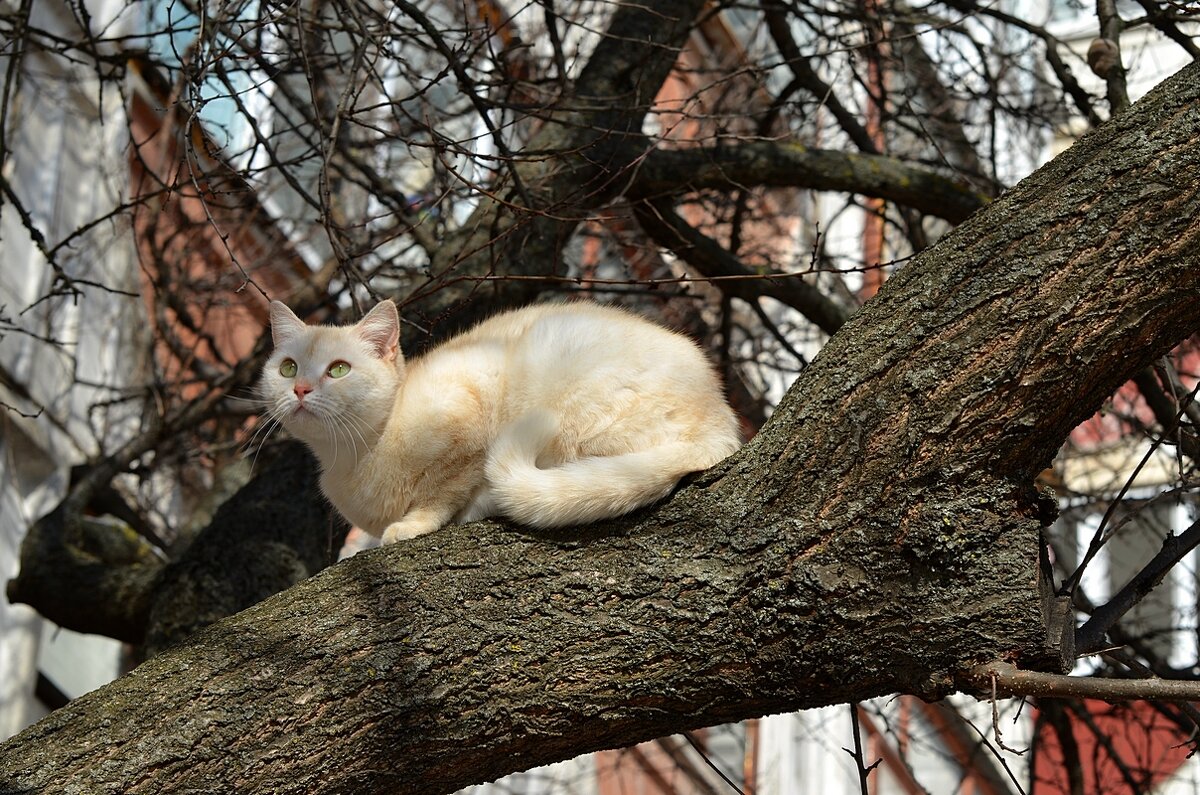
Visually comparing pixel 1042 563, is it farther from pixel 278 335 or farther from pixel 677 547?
pixel 278 335

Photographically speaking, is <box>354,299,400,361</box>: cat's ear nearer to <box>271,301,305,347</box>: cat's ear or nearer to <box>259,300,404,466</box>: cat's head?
<box>259,300,404,466</box>: cat's head

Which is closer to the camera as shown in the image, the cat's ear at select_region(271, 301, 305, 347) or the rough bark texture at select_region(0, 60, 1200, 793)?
the rough bark texture at select_region(0, 60, 1200, 793)

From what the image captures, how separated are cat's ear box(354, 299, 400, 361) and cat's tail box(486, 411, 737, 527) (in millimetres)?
661

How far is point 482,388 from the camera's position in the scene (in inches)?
122

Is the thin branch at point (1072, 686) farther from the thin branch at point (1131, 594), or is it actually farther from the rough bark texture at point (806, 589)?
the thin branch at point (1131, 594)

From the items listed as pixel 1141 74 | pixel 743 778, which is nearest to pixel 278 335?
pixel 743 778

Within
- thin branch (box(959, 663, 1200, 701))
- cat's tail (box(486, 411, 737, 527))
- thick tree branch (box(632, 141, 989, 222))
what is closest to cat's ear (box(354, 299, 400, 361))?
cat's tail (box(486, 411, 737, 527))

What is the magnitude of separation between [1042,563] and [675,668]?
2.21 feet

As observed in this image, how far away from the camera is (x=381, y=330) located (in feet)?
10.8

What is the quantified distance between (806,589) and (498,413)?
1.10 metres

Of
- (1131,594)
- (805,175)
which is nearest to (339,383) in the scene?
(1131,594)

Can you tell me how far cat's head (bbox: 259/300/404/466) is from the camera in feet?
10.5

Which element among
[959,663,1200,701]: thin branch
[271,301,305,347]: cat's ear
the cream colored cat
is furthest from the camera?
[271,301,305,347]: cat's ear

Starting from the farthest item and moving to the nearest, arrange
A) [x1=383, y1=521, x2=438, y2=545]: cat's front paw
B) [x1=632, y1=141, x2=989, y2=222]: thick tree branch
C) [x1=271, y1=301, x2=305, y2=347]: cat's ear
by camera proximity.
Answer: [x1=632, y1=141, x2=989, y2=222]: thick tree branch
[x1=271, y1=301, x2=305, y2=347]: cat's ear
[x1=383, y1=521, x2=438, y2=545]: cat's front paw
